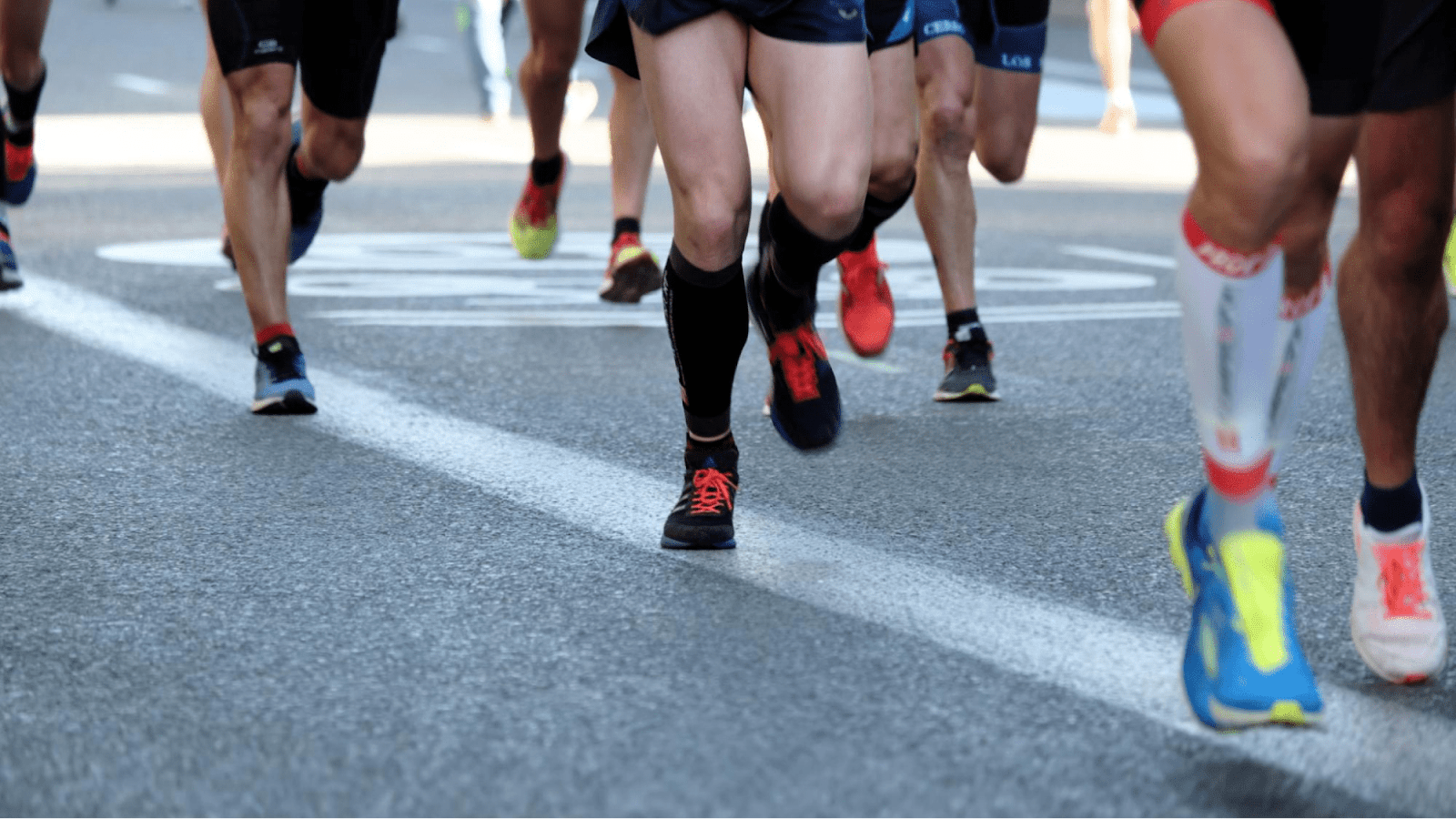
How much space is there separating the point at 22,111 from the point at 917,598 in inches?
209

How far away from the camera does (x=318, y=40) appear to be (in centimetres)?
558

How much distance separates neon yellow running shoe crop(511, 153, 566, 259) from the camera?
308 inches

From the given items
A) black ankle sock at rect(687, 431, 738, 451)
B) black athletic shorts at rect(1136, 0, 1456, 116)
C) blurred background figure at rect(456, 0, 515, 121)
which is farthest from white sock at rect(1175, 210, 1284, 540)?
blurred background figure at rect(456, 0, 515, 121)

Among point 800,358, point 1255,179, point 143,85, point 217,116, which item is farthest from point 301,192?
point 143,85

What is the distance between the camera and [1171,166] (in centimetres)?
1301

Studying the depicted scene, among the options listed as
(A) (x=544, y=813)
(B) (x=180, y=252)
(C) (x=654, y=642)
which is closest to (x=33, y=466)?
(C) (x=654, y=642)

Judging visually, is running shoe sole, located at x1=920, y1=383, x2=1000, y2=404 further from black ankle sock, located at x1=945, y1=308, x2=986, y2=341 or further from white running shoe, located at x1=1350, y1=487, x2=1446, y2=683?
white running shoe, located at x1=1350, y1=487, x2=1446, y2=683

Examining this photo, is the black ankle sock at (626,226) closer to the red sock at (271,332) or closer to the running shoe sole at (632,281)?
the running shoe sole at (632,281)

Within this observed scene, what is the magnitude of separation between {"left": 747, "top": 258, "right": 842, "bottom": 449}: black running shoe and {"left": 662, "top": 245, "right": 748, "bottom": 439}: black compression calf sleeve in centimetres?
21

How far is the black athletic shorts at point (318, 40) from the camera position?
520 cm

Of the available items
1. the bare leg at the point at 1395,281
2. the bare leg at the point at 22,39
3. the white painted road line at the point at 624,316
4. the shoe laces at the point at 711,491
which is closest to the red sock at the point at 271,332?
the white painted road line at the point at 624,316

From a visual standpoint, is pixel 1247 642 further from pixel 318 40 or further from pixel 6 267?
pixel 6 267

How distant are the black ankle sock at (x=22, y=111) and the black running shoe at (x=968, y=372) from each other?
3.68m

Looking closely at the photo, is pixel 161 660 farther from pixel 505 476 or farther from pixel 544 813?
pixel 505 476
